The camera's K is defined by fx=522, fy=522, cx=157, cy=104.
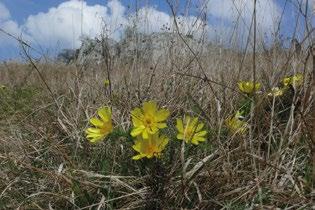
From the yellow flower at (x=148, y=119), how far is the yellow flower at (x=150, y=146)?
2cm

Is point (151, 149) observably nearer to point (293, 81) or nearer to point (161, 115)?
point (161, 115)

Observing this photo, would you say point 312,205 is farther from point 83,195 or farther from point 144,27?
point 144,27

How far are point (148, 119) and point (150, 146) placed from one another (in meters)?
0.08

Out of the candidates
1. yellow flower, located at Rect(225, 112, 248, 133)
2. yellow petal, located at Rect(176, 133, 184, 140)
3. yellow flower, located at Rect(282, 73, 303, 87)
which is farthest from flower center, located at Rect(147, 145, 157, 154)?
yellow flower, located at Rect(282, 73, 303, 87)

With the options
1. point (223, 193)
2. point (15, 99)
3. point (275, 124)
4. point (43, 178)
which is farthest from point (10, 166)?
point (15, 99)

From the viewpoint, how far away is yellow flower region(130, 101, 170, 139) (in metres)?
1.59

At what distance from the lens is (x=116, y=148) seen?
1.99m

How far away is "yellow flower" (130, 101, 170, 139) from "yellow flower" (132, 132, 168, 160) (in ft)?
0.08

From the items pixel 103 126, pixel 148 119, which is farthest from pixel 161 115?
pixel 103 126

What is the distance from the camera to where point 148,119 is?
5.25 feet

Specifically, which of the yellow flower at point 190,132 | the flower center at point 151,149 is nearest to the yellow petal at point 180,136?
the yellow flower at point 190,132

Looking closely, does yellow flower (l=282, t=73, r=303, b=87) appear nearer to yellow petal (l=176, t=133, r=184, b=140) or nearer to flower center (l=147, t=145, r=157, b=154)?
yellow petal (l=176, t=133, r=184, b=140)

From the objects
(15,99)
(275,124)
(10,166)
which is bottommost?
(15,99)

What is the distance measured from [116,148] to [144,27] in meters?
1.82
